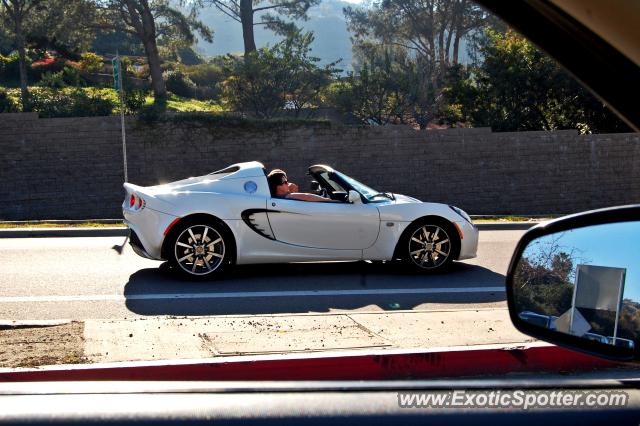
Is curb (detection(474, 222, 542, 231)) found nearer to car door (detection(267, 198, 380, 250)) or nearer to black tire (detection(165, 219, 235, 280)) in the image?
car door (detection(267, 198, 380, 250))

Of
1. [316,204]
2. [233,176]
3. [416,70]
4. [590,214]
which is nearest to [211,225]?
[233,176]

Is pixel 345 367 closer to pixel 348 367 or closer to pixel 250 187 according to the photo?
pixel 348 367

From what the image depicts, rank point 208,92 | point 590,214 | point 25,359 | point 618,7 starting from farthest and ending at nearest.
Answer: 1. point 208,92
2. point 25,359
3. point 590,214
4. point 618,7

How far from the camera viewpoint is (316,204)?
31.1ft

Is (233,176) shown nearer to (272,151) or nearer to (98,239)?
(98,239)

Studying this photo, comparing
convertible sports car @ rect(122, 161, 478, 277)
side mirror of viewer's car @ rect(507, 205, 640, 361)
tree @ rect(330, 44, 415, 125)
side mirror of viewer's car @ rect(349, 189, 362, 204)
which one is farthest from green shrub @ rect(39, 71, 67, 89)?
side mirror of viewer's car @ rect(507, 205, 640, 361)

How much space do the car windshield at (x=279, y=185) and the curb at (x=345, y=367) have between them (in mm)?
100

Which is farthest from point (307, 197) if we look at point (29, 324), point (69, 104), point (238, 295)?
point (69, 104)

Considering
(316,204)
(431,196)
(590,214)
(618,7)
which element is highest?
(618,7)

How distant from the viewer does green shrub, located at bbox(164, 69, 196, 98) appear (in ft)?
107

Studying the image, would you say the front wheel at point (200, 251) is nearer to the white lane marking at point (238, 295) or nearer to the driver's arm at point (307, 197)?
the white lane marking at point (238, 295)

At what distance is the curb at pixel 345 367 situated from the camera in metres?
5.41

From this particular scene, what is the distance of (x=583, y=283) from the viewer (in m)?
2.05

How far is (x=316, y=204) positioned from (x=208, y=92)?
2562 centimetres
